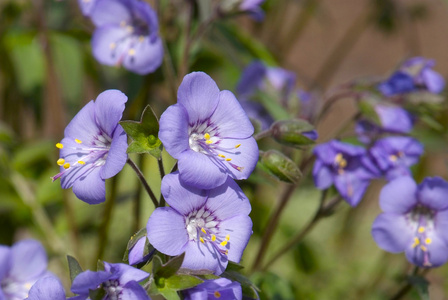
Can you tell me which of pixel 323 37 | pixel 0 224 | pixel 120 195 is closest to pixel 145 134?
pixel 120 195

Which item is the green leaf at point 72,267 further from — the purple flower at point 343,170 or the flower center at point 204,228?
the purple flower at point 343,170

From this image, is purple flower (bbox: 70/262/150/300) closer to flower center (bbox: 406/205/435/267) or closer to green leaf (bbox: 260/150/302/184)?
green leaf (bbox: 260/150/302/184)

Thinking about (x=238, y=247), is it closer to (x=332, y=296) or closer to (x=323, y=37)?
(x=332, y=296)

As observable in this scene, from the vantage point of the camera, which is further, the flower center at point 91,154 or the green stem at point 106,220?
the green stem at point 106,220

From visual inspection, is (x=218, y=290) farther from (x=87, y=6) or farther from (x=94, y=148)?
(x=87, y=6)

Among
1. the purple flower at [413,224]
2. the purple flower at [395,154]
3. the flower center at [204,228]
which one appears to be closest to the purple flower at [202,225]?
the flower center at [204,228]

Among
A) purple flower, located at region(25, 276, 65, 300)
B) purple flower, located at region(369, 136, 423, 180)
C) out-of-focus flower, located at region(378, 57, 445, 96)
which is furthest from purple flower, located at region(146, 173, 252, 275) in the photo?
out-of-focus flower, located at region(378, 57, 445, 96)

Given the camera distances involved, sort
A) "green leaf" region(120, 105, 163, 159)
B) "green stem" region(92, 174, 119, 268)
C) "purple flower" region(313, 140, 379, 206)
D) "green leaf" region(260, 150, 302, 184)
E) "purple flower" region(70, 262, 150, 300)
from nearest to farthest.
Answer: "purple flower" region(70, 262, 150, 300) → "green leaf" region(120, 105, 163, 159) → "green leaf" region(260, 150, 302, 184) → "purple flower" region(313, 140, 379, 206) → "green stem" region(92, 174, 119, 268)
